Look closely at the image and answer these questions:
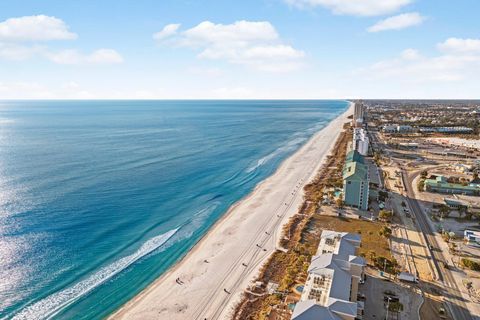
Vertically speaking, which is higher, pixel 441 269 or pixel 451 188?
pixel 451 188

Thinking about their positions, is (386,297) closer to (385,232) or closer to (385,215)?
(385,232)

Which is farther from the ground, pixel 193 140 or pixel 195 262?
pixel 193 140

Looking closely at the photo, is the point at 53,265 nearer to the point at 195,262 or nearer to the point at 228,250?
the point at 195,262

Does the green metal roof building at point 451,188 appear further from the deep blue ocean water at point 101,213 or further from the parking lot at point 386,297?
the parking lot at point 386,297

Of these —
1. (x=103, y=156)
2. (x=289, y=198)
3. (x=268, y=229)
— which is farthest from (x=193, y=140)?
(x=268, y=229)

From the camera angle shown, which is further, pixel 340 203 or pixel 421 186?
pixel 421 186

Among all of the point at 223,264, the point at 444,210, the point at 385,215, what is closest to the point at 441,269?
the point at 385,215
